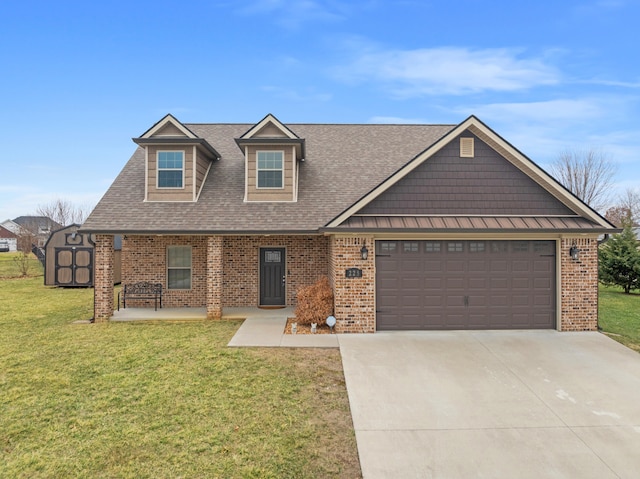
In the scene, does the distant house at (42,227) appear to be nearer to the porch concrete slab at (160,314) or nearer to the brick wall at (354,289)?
the porch concrete slab at (160,314)

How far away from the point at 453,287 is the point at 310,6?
12.4m

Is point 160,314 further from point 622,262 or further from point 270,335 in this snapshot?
point 622,262

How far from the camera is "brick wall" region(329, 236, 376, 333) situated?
917 cm

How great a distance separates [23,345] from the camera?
8219 millimetres

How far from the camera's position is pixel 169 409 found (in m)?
5.02

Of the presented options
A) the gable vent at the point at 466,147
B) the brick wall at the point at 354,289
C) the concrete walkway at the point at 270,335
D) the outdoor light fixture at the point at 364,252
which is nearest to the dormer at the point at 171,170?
the concrete walkway at the point at 270,335

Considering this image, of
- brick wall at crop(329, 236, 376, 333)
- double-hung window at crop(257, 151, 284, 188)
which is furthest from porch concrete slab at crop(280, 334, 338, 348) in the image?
double-hung window at crop(257, 151, 284, 188)

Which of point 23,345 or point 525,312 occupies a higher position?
point 525,312

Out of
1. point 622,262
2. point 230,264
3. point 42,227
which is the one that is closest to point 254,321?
point 230,264

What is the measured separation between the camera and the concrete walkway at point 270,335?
321 inches

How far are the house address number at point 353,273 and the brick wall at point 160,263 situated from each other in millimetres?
5901

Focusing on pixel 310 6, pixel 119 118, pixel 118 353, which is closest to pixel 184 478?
pixel 118 353

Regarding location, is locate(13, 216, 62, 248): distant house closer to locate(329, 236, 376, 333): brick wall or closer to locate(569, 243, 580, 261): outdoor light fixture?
locate(329, 236, 376, 333): brick wall

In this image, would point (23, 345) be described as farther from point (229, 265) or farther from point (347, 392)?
point (347, 392)
